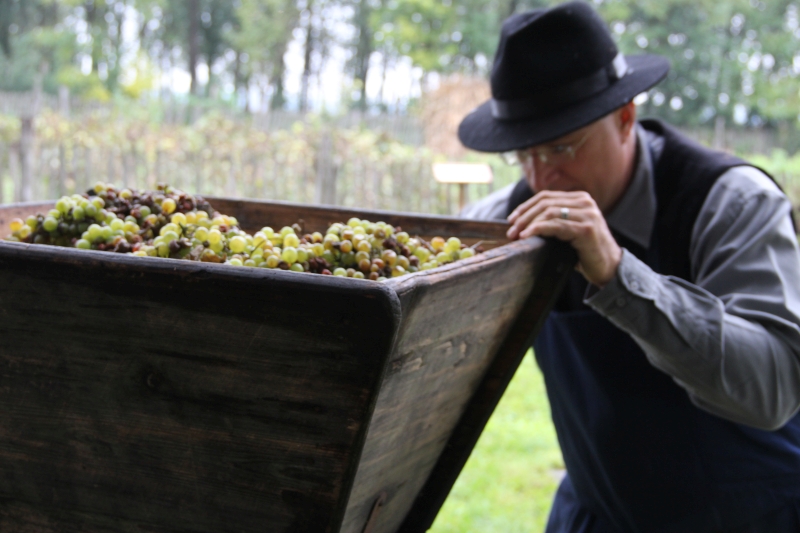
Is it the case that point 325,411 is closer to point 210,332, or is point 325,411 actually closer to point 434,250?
point 210,332

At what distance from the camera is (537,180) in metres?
1.84

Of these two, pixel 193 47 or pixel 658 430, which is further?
pixel 193 47

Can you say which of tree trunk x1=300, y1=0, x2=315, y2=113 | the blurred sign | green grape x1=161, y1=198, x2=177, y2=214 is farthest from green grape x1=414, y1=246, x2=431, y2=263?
tree trunk x1=300, y1=0, x2=315, y2=113

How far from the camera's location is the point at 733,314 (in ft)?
4.97

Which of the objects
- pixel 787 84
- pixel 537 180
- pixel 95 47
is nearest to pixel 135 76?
pixel 95 47

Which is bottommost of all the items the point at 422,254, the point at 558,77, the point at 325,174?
the point at 325,174

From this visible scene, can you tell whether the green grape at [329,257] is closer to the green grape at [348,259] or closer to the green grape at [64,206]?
the green grape at [348,259]

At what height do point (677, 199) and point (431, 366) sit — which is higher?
point (677, 199)

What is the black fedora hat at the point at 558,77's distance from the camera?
1.71m

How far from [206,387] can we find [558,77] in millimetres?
1248

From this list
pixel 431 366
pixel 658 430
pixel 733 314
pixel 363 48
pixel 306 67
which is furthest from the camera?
pixel 363 48

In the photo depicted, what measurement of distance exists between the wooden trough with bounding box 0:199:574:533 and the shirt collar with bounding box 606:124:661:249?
0.92 metres

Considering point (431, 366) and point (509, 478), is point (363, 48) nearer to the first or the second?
point (509, 478)

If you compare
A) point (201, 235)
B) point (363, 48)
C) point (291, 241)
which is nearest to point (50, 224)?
point (201, 235)
